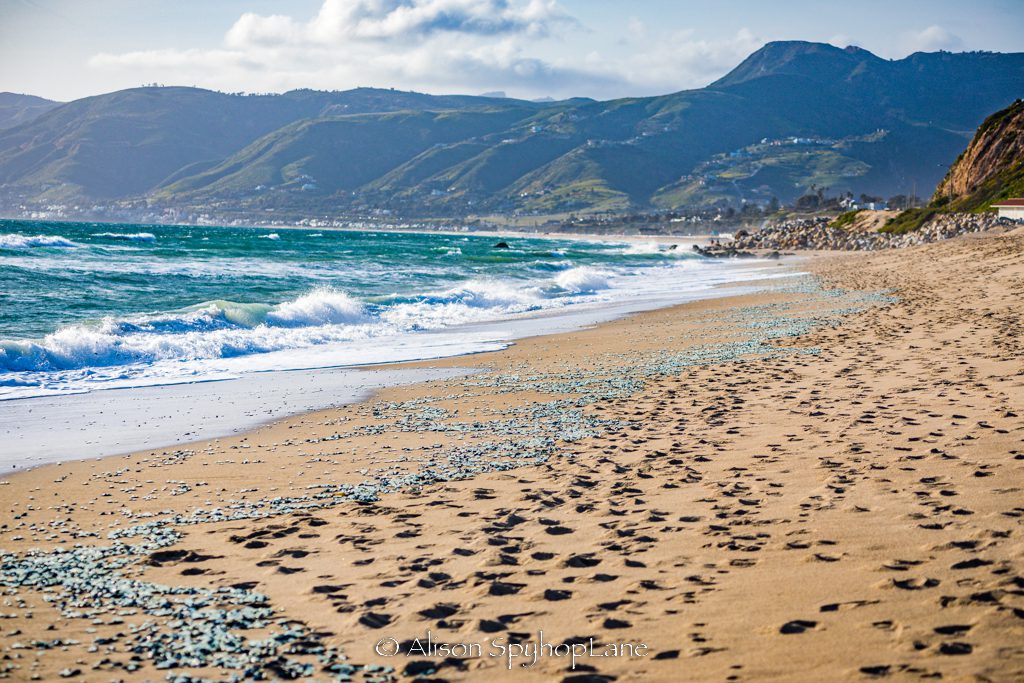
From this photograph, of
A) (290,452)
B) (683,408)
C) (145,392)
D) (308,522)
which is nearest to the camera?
(308,522)

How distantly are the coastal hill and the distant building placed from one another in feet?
28.3

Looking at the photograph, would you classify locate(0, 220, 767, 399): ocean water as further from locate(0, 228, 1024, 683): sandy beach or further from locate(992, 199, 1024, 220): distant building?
locate(992, 199, 1024, 220): distant building

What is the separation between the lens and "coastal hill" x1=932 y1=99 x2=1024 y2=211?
61.2m

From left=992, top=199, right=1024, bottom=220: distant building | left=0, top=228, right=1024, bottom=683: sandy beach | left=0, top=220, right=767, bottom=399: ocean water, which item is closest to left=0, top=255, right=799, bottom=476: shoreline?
left=0, top=220, right=767, bottom=399: ocean water

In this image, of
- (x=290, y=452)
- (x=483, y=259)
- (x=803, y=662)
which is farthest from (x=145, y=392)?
(x=483, y=259)

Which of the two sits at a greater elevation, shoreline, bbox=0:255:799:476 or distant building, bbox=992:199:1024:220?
distant building, bbox=992:199:1024:220

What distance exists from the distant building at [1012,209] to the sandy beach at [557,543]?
46515mm

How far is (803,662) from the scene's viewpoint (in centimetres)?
339

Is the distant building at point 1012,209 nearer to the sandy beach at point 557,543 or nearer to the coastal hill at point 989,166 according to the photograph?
the coastal hill at point 989,166

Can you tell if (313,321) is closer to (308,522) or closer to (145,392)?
(145,392)

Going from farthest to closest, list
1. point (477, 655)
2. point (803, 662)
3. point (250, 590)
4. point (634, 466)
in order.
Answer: point (634, 466), point (250, 590), point (477, 655), point (803, 662)

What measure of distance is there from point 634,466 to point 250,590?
376cm

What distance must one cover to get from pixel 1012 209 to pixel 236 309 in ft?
165

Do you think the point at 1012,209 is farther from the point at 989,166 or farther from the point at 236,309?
the point at 236,309
